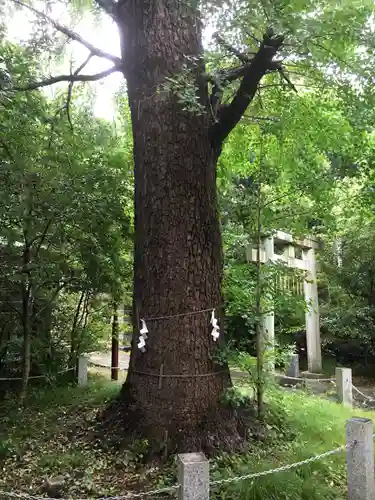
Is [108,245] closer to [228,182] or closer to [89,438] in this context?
[228,182]

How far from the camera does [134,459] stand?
13.3 feet

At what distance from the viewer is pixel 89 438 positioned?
4488 millimetres

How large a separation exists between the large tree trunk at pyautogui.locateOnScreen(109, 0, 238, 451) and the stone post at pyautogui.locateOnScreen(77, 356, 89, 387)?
118 inches

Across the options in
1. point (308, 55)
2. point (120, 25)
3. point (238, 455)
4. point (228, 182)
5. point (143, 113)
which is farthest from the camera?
point (228, 182)

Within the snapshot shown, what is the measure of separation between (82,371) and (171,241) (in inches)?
159

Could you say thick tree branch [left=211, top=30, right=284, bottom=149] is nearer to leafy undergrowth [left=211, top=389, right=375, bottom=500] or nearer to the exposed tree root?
the exposed tree root

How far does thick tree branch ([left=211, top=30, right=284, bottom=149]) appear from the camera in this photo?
3.54 meters

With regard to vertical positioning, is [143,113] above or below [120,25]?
below

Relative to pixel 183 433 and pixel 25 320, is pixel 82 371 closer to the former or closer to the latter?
pixel 25 320

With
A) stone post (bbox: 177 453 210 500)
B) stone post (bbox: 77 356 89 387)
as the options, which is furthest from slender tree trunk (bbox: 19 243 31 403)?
stone post (bbox: 177 453 210 500)

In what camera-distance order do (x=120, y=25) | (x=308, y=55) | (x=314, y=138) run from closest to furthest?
(x=308, y=55) → (x=120, y=25) → (x=314, y=138)

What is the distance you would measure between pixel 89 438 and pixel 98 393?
1.84 metres

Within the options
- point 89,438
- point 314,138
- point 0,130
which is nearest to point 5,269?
point 0,130

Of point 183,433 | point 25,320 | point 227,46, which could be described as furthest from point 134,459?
point 227,46
